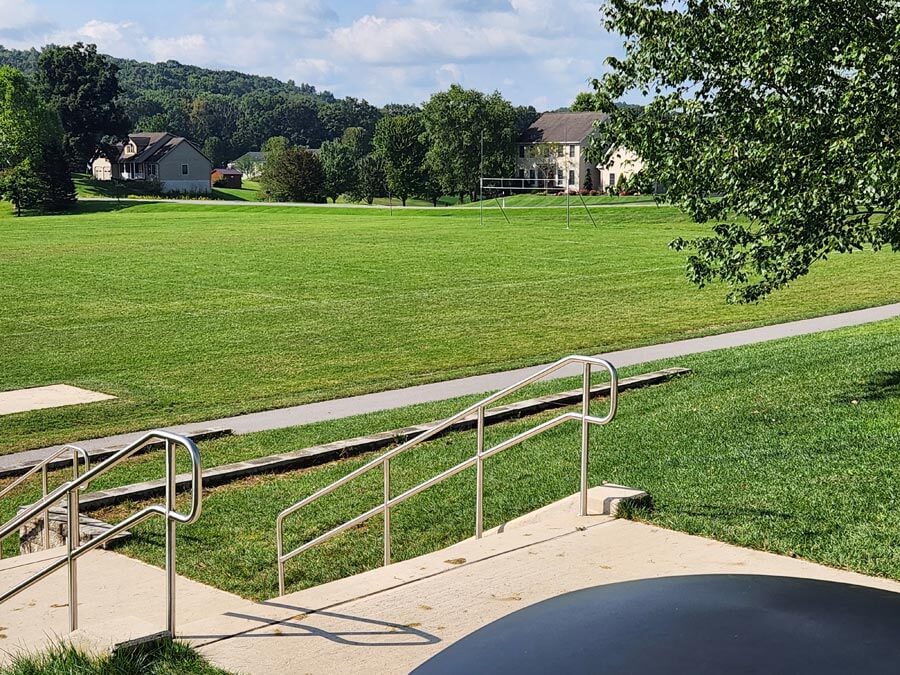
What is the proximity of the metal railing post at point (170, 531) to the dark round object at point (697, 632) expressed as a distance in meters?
1.72

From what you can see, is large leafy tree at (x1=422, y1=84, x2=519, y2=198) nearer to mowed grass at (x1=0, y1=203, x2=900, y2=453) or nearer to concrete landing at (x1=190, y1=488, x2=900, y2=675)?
mowed grass at (x1=0, y1=203, x2=900, y2=453)

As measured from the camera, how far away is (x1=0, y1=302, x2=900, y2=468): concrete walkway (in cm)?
1570

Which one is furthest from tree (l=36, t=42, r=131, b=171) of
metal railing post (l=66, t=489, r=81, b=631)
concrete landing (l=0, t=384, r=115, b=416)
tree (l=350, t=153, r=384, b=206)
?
metal railing post (l=66, t=489, r=81, b=631)

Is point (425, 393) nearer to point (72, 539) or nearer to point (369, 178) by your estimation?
point (72, 539)

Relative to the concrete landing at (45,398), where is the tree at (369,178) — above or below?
above

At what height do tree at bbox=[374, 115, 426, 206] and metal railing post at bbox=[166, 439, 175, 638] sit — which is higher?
tree at bbox=[374, 115, 426, 206]

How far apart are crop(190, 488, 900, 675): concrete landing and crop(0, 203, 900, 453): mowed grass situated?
10023 mm

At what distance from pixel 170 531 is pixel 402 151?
3790 inches

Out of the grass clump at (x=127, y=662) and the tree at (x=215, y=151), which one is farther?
the tree at (x=215, y=151)

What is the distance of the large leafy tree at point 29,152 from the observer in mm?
85812

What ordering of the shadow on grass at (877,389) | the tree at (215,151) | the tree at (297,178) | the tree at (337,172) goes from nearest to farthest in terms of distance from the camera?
the shadow on grass at (877,389)
the tree at (297,178)
the tree at (337,172)
the tree at (215,151)

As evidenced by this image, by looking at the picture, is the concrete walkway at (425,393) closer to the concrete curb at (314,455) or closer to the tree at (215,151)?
the concrete curb at (314,455)

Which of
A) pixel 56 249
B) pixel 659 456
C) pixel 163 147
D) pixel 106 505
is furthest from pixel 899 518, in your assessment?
pixel 163 147

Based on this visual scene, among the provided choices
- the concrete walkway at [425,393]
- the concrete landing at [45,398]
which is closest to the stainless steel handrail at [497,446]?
the concrete walkway at [425,393]
